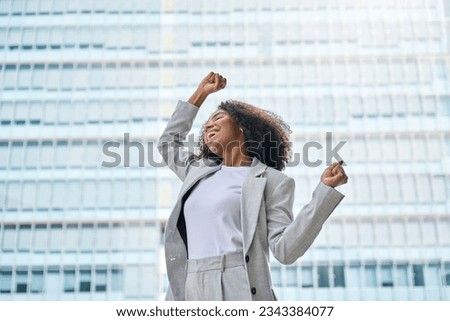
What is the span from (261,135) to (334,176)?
0.79 feet

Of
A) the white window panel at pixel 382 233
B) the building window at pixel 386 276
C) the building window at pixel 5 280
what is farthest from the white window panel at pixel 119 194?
the building window at pixel 386 276

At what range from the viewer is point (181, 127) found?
122cm

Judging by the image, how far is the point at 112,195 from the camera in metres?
14.7

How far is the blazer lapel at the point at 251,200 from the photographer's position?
103 cm

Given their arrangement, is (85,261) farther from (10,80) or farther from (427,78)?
(427,78)

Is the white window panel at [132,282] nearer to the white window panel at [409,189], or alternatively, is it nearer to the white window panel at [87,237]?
the white window panel at [87,237]

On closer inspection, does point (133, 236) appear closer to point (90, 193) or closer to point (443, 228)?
point (90, 193)

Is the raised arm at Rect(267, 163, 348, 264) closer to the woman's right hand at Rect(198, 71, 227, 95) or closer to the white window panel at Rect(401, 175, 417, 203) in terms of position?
the woman's right hand at Rect(198, 71, 227, 95)

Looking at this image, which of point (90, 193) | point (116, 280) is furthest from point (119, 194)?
point (116, 280)

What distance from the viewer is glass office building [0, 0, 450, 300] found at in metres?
14.5

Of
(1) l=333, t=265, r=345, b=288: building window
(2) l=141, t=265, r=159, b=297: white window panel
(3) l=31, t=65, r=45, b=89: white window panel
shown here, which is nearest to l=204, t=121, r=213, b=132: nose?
(2) l=141, t=265, r=159, b=297: white window panel

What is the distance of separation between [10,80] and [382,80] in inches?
305
